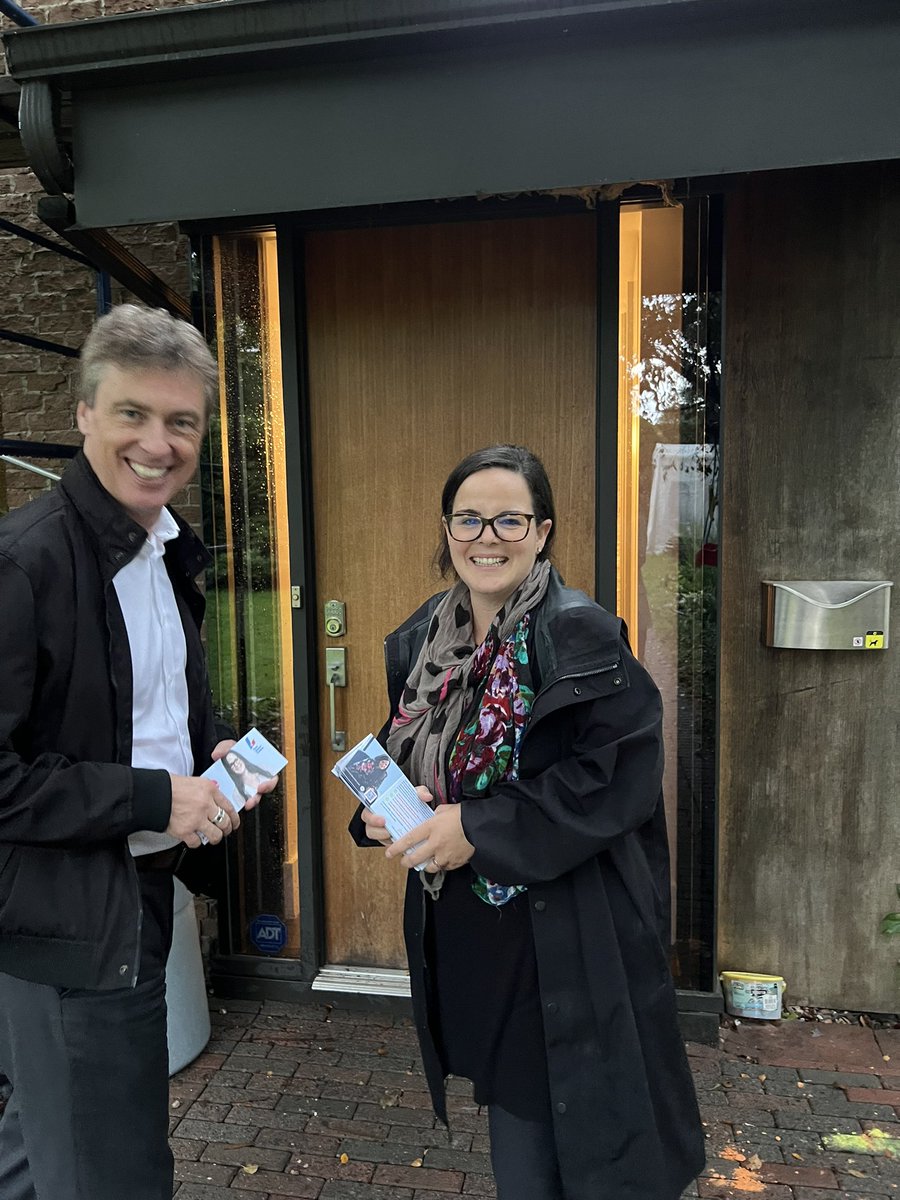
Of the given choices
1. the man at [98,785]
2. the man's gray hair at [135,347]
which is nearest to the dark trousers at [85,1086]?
the man at [98,785]

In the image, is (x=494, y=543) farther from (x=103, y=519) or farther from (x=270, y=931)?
(x=270, y=931)

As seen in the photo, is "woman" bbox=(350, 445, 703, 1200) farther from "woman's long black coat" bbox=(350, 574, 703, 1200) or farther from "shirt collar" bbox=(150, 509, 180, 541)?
"shirt collar" bbox=(150, 509, 180, 541)

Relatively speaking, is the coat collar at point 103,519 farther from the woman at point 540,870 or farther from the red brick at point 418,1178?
the red brick at point 418,1178

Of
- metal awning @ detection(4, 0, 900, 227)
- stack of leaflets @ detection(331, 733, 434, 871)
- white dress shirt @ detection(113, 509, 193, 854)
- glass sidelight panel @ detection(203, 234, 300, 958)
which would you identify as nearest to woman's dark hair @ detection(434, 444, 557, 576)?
stack of leaflets @ detection(331, 733, 434, 871)

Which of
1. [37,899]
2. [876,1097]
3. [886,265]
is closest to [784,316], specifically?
[886,265]

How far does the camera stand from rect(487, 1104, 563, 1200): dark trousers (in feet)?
6.00

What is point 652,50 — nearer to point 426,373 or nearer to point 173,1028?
point 426,373

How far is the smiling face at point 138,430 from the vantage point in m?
1.74

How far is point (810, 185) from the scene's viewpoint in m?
3.19

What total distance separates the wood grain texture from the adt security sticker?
6.20ft

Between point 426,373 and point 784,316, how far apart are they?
4.61 feet

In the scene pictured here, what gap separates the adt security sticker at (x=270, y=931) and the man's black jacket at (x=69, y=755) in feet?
6.97

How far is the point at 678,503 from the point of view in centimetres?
325

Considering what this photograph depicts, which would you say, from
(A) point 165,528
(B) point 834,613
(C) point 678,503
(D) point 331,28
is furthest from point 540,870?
(D) point 331,28
